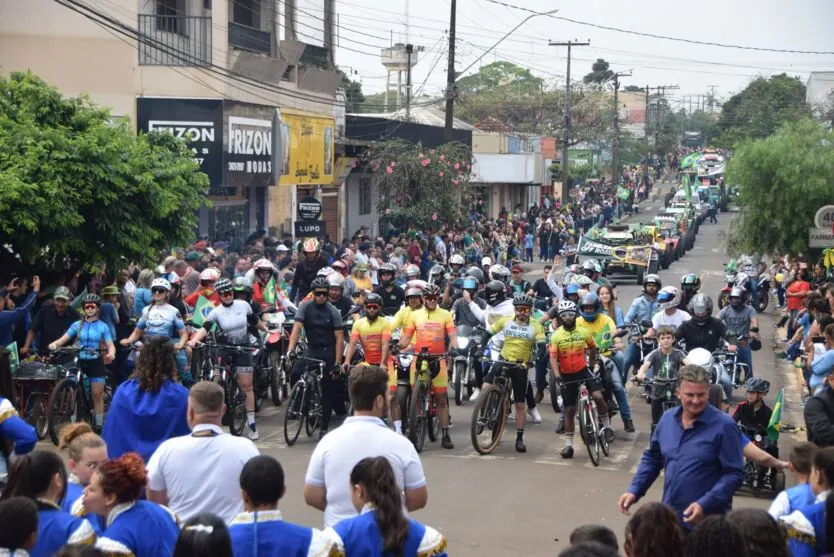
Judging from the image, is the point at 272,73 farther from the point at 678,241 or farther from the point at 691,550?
the point at 691,550

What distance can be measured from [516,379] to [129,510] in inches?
343

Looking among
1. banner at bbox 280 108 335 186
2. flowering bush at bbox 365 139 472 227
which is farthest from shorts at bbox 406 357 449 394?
flowering bush at bbox 365 139 472 227

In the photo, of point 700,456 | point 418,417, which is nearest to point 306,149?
point 418,417

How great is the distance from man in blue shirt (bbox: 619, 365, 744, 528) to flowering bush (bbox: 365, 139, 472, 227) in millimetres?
31521

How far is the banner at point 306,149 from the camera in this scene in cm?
3316

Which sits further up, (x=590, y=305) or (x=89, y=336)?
(x=590, y=305)

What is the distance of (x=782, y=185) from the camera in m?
29.8

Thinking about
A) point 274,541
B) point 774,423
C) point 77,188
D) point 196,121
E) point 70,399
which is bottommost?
point 70,399

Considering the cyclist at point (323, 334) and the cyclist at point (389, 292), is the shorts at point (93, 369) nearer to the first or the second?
the cyclist at point (323, 334)

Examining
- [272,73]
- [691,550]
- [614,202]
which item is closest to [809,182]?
[272,73]

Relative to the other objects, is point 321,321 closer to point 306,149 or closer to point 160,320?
point 160,320

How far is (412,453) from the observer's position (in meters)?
6.79

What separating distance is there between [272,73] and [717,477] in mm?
26441

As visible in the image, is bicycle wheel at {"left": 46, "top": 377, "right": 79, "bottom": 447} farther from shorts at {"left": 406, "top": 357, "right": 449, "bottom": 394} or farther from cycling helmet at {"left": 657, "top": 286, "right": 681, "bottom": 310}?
cycling helmet at {"left": 657, "top": 286, "right": 681, "bottom": 310}
